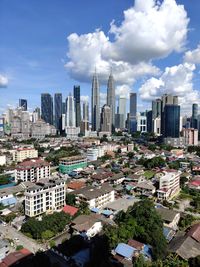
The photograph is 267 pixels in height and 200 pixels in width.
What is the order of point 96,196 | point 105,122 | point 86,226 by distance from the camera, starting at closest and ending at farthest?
1. point 86,226
2. point 96,196
3. point 105,122

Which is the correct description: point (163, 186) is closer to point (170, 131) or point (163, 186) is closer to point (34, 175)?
point (34, 175)

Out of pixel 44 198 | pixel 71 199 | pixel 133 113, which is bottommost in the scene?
pixel 71 199

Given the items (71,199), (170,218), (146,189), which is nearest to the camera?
(170,218)

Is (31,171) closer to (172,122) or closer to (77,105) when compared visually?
(172,122)

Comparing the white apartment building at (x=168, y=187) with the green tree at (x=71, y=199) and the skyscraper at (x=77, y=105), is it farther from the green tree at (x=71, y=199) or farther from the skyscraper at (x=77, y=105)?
the skyscraper at (x=77, y=105)

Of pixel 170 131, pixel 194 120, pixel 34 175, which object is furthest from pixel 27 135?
pixel 194 120

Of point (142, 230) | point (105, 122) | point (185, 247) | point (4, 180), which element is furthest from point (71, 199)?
point (105, 122)

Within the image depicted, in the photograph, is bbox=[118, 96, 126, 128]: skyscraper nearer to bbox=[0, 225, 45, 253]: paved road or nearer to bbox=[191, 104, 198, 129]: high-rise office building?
bbox=[191, 104, 198, 129]: high-rise office building

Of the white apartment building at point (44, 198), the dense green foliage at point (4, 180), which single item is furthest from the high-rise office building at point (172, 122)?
the white apartment building at point (44, 198)
